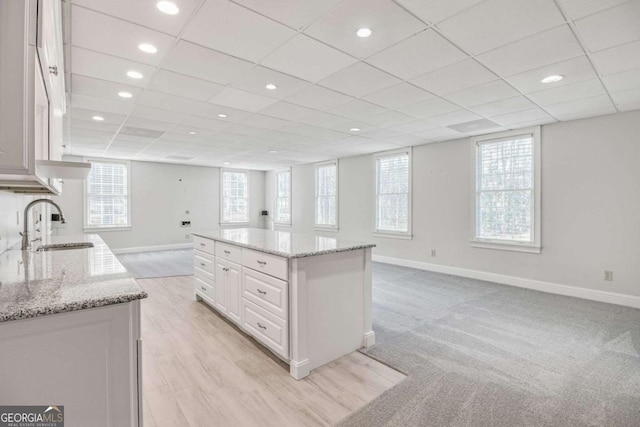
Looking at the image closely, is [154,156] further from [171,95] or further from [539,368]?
[539,368]

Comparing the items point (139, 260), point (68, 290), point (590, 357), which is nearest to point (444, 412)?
point (590, 357)

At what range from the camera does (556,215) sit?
4.52 meters

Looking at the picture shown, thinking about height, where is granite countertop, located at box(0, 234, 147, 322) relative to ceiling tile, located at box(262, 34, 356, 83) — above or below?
below

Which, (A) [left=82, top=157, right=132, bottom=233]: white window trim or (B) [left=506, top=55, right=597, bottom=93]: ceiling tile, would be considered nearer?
(B) [left=506, top=55, right=597, bottom=93]: ceiling tile

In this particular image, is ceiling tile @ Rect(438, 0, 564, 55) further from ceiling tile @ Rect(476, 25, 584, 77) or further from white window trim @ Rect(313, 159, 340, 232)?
white window trim @ Rect(313, 159, 340, 232)

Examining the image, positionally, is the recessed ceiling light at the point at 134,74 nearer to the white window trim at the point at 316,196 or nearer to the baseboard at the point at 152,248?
the white window trim at the point at 316,196

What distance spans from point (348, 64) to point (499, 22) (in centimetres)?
115

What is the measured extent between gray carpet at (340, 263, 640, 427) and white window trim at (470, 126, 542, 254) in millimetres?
809

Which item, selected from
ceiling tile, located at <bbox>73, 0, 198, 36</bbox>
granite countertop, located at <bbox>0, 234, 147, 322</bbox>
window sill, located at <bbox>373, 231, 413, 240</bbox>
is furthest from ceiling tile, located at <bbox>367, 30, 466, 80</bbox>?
window sill, located at <bbox>373, 231, 413, 240</bbox>

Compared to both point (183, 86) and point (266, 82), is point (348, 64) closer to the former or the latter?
point (266, 82)

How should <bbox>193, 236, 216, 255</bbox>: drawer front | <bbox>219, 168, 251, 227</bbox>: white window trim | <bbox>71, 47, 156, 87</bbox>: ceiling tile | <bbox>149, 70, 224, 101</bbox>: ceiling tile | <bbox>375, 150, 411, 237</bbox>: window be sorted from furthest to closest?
1. <bbox>219, 168, 251, 227</bbox>: white window trim
2. <bbox>375, 150, 411, 237</bbox>: window
3. <bbox>193, 236, 216, 255</bbox>: drawer front
4. <bbox>149, 70, 224, 101</bbox>: ceiling tile
5. <bbox>71, 47, 156, 87</bbox>: ceiling tile

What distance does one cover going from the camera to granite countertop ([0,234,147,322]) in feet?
3.38

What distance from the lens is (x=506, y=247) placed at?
16.3ft

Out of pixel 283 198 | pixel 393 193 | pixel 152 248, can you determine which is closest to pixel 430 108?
pixel 393 193
